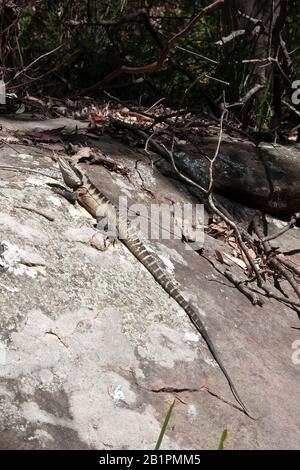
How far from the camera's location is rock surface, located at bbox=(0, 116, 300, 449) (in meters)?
2.67

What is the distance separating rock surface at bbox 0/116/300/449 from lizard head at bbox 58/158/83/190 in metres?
0.17

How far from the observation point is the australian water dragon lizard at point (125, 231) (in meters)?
3.57

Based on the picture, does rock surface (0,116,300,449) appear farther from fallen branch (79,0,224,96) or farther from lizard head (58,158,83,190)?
fallen branch (79,0,224,96)

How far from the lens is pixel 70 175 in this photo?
13.7 feet

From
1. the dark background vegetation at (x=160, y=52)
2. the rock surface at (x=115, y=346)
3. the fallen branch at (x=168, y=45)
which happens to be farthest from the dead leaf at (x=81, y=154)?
the dark background vegetation at (x=160, y=52)

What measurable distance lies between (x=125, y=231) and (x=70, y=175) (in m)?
0.60

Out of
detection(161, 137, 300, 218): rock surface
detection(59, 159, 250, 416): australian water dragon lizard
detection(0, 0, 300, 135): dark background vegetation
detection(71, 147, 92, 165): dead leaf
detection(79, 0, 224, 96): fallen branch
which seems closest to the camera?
detection(59, 159, 250, 416): australian water dragon lizard

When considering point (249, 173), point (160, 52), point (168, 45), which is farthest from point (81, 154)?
point (160, 52)

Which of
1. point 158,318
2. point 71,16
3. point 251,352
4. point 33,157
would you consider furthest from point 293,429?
point 71,16

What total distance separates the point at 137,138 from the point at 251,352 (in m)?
2.65

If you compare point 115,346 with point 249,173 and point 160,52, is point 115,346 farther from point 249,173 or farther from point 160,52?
point 160,52

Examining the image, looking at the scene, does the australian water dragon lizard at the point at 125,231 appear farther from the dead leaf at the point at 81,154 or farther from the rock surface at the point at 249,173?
the rock surface at the point at 249,173

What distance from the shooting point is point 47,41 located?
7.94 meters

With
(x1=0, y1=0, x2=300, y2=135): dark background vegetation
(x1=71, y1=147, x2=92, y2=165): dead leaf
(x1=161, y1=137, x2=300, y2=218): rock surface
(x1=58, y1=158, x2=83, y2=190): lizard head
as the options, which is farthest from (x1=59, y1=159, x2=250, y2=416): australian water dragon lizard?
(x1=0, y1=0, x2=300, y2=135): dark background vegetation
